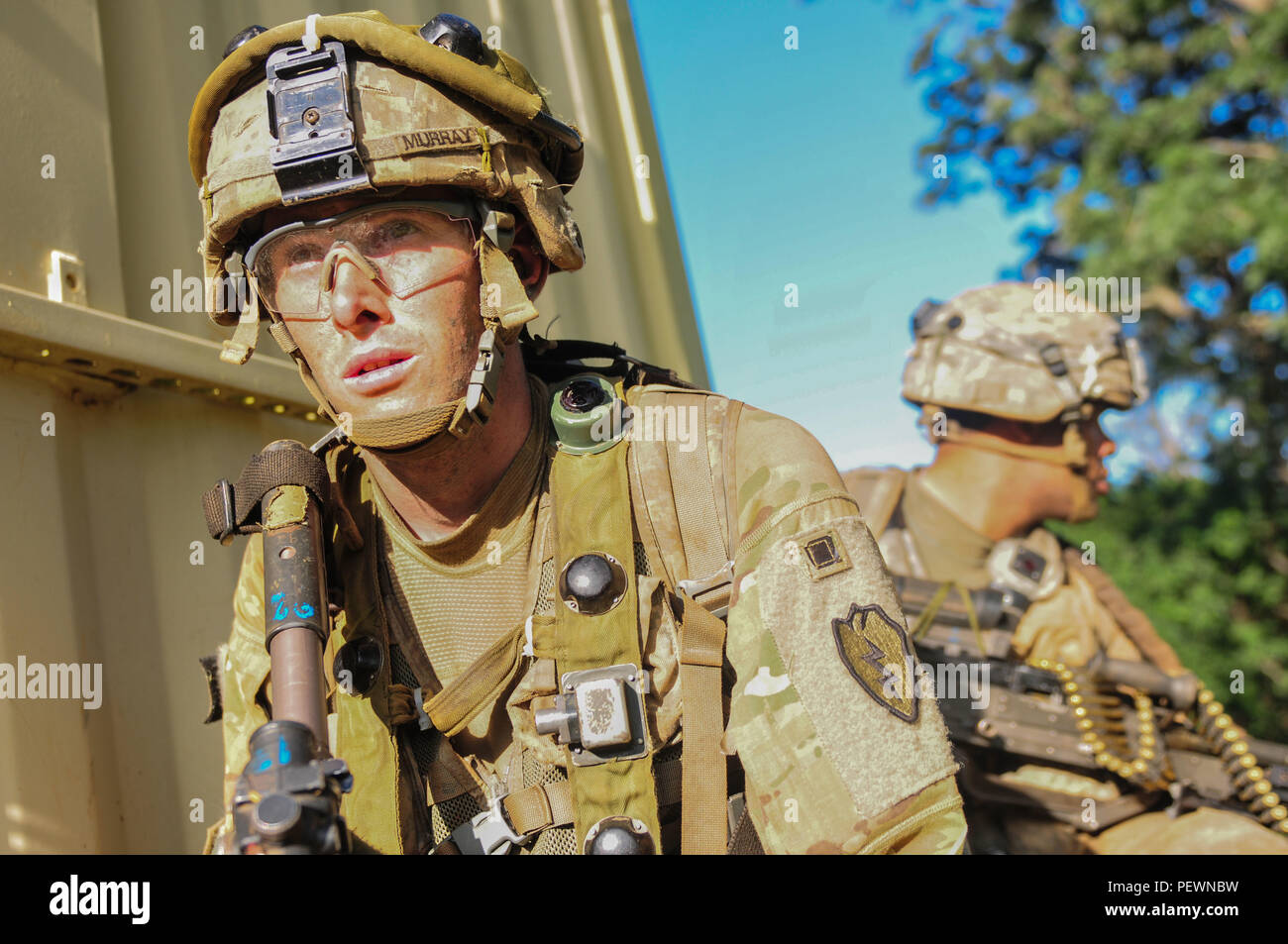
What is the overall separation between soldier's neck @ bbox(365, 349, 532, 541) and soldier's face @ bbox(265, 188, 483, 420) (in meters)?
0.17

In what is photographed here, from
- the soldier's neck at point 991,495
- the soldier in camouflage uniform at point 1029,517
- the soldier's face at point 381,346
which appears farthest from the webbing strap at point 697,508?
the soldier's neck at point 991,495

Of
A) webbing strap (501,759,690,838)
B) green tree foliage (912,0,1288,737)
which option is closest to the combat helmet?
webbing strap (501,759,690,838)

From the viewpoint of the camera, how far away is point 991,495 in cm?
543

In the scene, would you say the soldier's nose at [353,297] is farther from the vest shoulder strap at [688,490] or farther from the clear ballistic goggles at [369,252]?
the vest shoulder strap at [688,490]

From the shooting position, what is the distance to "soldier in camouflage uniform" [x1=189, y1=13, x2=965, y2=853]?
7.96ft

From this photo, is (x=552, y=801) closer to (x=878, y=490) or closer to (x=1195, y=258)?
(x=878, y=490)

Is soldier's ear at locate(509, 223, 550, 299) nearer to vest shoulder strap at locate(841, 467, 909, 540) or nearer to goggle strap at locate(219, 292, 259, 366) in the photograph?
goggle strap at locate(219, 292, 259, 366)

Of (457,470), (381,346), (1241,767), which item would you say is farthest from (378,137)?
(1241,767)

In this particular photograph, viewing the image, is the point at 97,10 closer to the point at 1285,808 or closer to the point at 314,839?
the point at 314,839

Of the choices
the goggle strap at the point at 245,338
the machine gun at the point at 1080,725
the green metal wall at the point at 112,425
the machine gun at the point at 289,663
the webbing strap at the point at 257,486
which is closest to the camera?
the machine gun at the point at 289,663

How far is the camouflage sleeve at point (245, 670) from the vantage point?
2.83 metres

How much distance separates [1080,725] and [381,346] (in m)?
3.45

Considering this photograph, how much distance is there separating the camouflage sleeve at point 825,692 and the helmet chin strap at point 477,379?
647 millimetres

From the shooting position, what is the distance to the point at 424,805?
2.75 m
